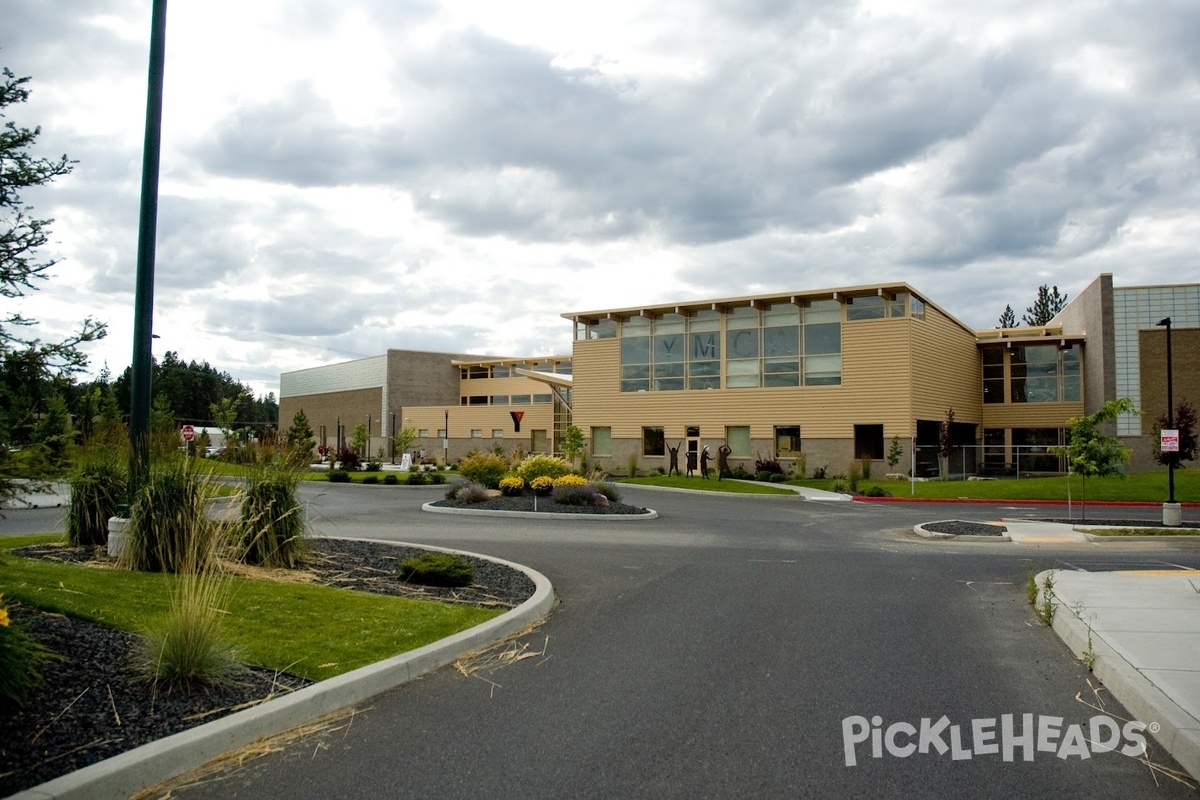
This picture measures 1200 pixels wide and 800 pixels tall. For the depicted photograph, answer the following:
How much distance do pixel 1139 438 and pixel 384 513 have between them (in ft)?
127

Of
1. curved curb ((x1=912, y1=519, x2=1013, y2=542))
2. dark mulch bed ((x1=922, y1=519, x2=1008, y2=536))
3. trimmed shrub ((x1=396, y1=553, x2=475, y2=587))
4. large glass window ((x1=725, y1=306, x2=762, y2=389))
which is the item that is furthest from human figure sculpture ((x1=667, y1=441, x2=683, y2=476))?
trimmed shrub ((x1=396, y1=553, x2=475, y2=587))

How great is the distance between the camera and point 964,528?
785 inches

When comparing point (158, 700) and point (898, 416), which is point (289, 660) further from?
point (898, 416)

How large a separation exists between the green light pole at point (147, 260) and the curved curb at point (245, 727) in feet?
16.6

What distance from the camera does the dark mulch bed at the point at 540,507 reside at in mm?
23516

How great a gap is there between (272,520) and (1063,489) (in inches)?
1223

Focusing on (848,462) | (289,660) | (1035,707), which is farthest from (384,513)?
(848,462)

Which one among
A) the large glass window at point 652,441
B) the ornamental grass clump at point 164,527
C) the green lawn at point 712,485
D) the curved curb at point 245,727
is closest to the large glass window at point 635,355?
the large glass window at point 652,441

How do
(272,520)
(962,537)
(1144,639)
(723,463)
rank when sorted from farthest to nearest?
(723,463), (962,537), (272,520), (1144,639)

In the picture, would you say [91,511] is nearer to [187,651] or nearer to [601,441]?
[187,651]

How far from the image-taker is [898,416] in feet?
140

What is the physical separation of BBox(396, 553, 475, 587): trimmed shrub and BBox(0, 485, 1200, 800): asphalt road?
1.30 metres

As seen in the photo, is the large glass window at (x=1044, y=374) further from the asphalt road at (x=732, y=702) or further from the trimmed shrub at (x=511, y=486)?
the asphalt road at (x=732, y=702)

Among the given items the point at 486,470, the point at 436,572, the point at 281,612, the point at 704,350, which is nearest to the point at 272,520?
the point at 436,572
